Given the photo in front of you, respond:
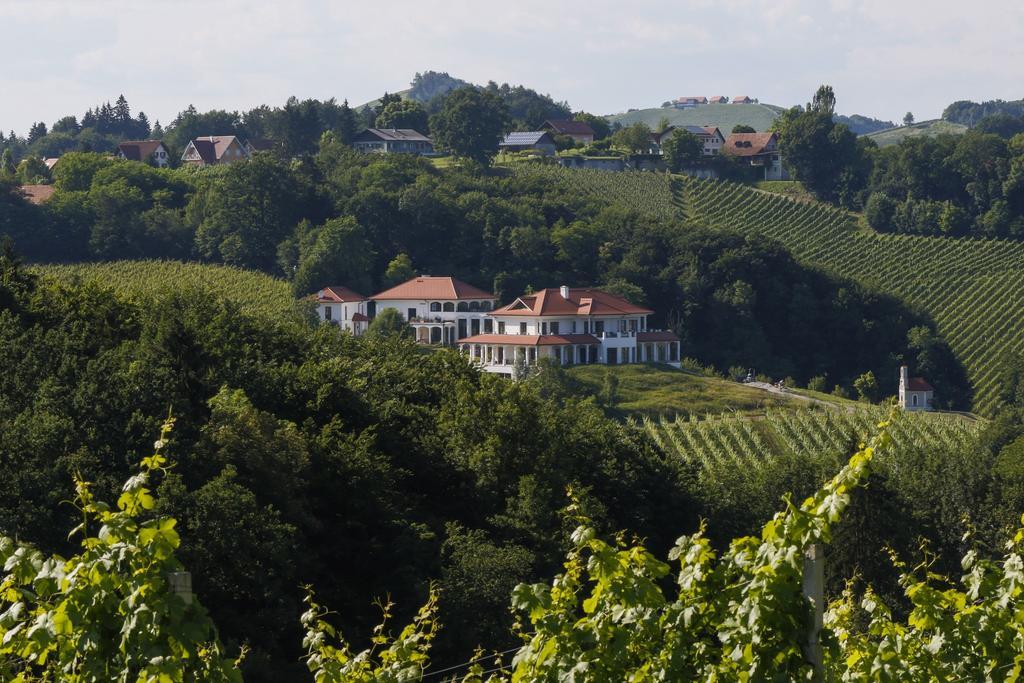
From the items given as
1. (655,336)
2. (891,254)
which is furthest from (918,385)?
(891,254)

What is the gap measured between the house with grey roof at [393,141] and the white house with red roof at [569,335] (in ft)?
166

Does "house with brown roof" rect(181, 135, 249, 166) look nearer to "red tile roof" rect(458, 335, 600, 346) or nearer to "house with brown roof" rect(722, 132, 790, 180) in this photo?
"house with brown roof" rect(722, 132, 790, 180)

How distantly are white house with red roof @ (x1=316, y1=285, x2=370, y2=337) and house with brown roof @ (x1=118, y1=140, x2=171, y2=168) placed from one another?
48871 mm

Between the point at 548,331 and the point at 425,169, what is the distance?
31.3m

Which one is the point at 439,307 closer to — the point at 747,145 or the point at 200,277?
the point at 200,277

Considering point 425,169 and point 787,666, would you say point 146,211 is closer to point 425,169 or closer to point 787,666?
point 425,169

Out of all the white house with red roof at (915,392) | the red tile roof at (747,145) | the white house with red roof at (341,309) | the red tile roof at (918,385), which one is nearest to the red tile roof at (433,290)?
the white house with red roof at (341,309)

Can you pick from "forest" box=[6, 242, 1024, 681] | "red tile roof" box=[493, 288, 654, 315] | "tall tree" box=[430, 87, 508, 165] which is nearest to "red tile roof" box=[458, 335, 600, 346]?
"red tile roof" box=[493, 288, 654, 315]

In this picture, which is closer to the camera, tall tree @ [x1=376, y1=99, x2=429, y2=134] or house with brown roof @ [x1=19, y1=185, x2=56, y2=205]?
house with brown roof @ [x1=19, y1=185, x2=56, y2=205]

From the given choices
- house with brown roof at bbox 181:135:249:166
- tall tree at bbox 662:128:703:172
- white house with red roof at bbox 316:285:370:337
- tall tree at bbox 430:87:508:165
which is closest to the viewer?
white house with red roof at bbox 316:285:370:337

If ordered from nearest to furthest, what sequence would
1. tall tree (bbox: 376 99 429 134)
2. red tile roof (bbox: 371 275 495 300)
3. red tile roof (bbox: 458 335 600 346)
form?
1. red tile roof (bbox: 458 335 600 346)
2. red tile roof (bbox: 371 275 495 300)
3. tall tree (bbox: 376 99 429 134)

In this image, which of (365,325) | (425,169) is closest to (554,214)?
(425,169)

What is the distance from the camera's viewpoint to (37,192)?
96.9 meters

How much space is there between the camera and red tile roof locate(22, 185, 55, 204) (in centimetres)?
9320
